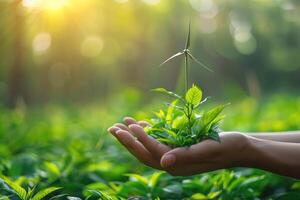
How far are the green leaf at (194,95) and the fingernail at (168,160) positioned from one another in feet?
0.88

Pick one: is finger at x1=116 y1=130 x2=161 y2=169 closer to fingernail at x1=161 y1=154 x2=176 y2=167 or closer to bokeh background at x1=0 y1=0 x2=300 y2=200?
fingernail at x1=161 y1=154 x2=176 y2=167

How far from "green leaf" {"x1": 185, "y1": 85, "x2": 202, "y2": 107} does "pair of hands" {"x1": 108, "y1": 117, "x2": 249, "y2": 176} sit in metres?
0.18

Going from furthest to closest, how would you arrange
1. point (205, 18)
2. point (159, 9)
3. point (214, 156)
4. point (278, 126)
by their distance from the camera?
1. point (159, 9)
2. point (205, 18)
3. point (278, 126)
4. point (214, 156)

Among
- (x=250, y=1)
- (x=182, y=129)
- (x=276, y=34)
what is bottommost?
(x=182, y=129)

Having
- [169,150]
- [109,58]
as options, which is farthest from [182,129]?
[109,58]

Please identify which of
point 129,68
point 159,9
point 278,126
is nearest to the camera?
point 278,126

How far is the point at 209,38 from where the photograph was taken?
22250 mm

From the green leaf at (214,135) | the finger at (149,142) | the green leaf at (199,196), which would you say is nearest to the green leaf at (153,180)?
the green leaf at (199,196)

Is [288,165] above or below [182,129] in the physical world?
below

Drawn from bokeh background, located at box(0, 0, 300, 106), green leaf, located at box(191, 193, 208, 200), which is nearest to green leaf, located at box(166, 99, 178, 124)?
green leaf, located at box(191, 193, 208, 200)

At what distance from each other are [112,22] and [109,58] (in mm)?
8332

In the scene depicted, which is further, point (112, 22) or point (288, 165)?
→ point (112, 22)

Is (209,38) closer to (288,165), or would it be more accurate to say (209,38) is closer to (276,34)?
(276,34)

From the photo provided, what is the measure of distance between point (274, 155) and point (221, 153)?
9.8 inches
